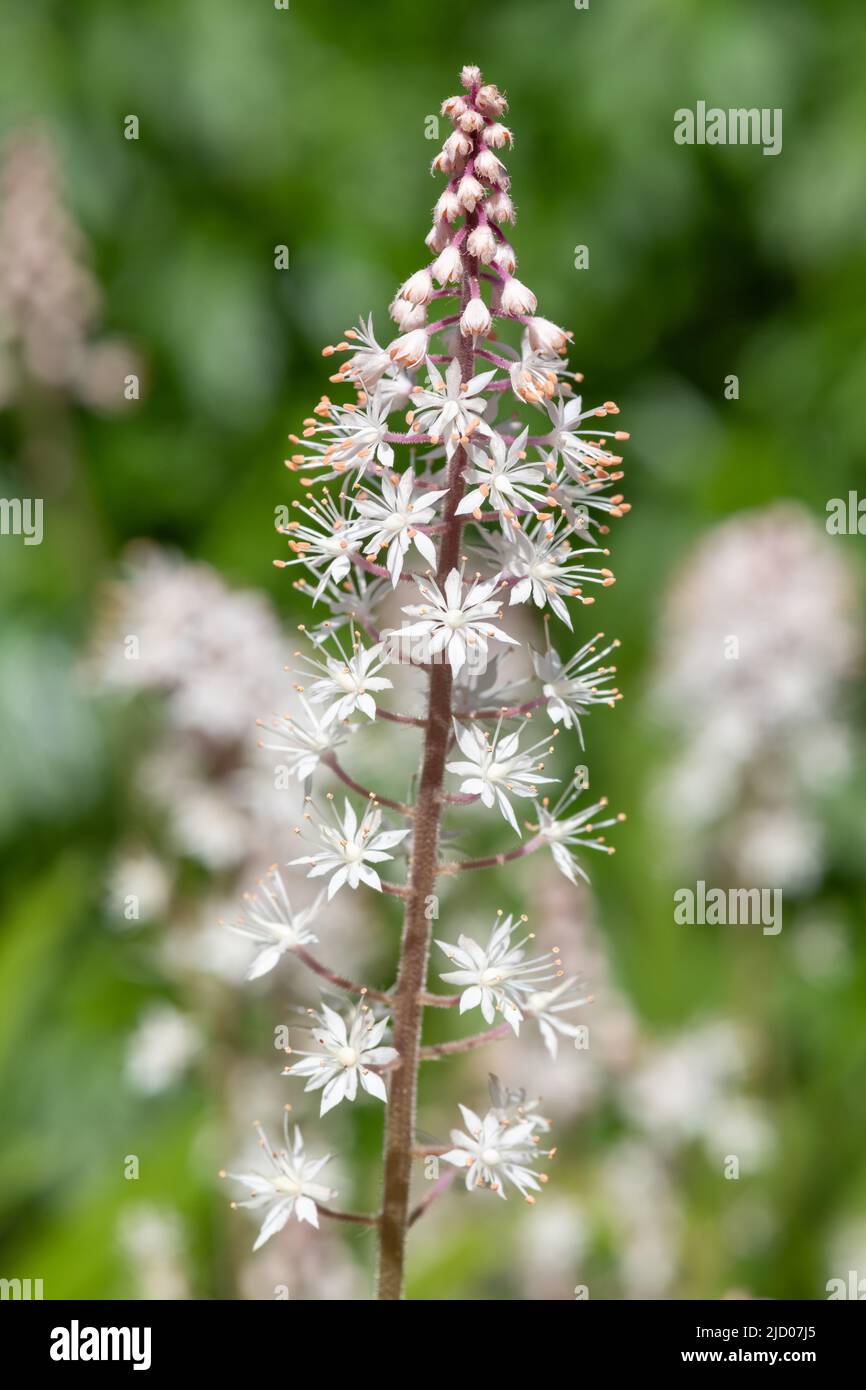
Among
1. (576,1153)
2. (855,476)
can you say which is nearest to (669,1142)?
(576,1153)

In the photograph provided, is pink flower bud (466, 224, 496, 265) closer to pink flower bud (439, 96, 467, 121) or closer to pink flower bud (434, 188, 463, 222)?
pink flower bud (434, 188, 463, 222)

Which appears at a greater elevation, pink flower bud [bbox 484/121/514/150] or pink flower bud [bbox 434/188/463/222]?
Result: pink flower bud [bbox 484/121/514/150]

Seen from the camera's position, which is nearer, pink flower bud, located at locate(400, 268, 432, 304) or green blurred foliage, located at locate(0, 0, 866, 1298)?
pink flower bud, located at locate(400, 268, 432, 304)

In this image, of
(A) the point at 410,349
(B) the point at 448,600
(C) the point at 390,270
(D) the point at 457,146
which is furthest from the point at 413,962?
(C) the point at 390,270

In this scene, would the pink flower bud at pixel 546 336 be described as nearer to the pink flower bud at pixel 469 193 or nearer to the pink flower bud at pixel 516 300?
the pink flower bud at pixel 516 300

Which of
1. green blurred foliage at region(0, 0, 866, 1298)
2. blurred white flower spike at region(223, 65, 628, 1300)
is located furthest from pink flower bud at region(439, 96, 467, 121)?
green blurred foliage at region(0, 0, 866, 1298)

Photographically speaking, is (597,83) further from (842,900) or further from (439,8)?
(842,900)
